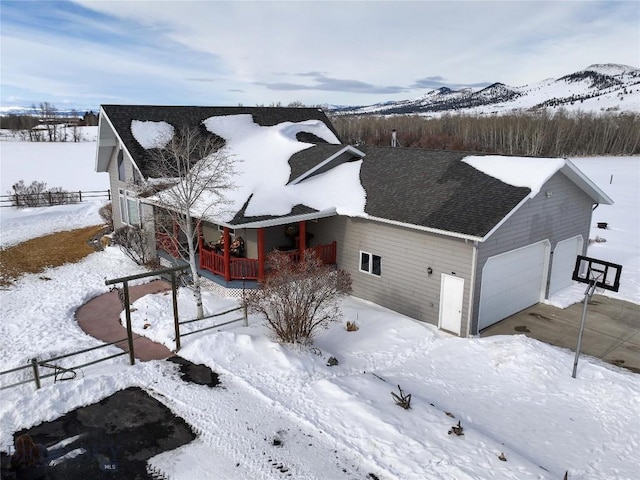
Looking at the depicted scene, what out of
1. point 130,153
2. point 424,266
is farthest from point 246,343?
point 130,153

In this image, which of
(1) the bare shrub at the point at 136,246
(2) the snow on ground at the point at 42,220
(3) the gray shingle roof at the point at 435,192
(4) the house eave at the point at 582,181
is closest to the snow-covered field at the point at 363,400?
(3) the gray shingle roof at the point at 435,192

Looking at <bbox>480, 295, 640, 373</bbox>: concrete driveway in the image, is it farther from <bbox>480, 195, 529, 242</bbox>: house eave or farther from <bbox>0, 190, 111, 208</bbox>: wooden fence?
<bbox>0, 190, 111, 208</bbox>: wooden fence

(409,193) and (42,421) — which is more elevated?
(409,193)

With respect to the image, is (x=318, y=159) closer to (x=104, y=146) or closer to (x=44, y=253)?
(x=104, y=146)

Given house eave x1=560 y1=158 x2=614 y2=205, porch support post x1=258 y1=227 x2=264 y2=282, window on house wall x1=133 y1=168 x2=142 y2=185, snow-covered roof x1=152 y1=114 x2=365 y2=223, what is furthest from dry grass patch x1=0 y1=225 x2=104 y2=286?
house eave x1=560 y1=158 x2=614 y2=205

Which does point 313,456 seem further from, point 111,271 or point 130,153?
point 130,153

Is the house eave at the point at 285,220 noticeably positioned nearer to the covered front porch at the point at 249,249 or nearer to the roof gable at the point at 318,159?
the covered front porch at the point at 249,249

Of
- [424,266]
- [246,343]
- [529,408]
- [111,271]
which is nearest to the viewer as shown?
[529,408]
